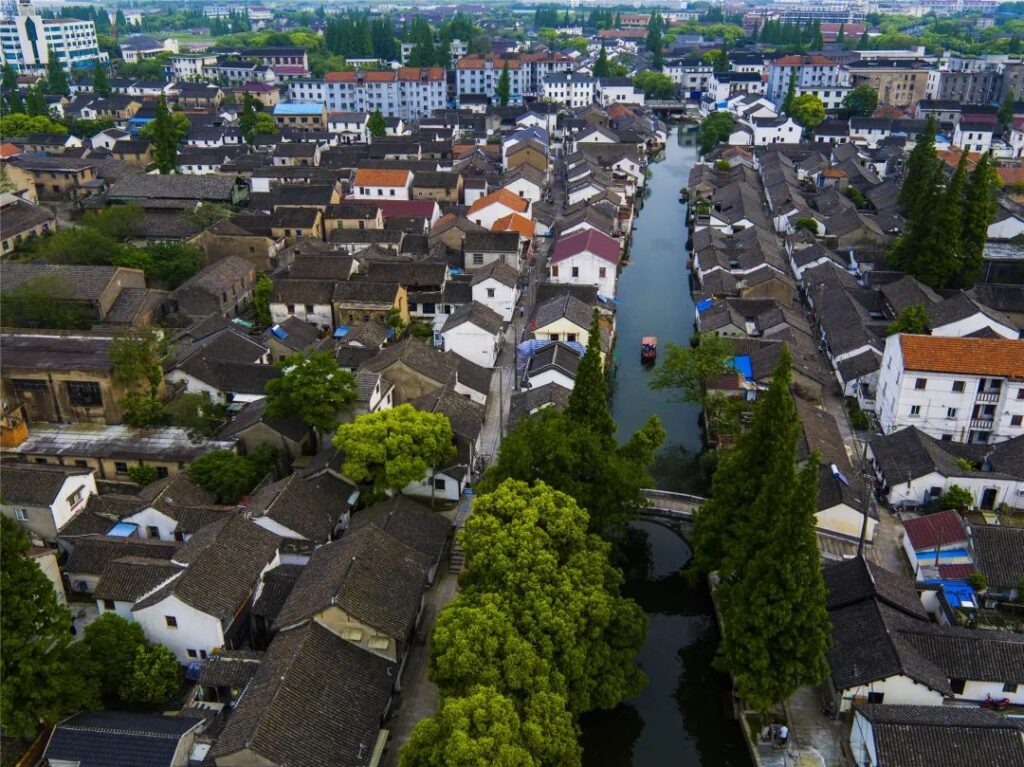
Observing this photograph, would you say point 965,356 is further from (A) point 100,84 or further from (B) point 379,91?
(A) point 100,84

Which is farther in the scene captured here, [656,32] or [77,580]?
[656,32]

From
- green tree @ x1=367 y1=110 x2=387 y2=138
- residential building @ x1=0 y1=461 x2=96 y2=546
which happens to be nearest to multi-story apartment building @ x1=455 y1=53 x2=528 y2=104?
green tree @ x1=367 y1=110 x2=387 y2=138

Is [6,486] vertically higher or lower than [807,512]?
lower

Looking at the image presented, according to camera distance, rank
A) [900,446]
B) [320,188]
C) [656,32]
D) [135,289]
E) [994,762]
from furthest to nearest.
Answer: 1. [656,32]
2. [320,188]
3. [135,289]
4. [900,446]
5. [994,762]

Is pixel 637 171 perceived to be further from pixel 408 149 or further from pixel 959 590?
pixel 959 590

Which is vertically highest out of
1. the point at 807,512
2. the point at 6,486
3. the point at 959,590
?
the point at 807,512

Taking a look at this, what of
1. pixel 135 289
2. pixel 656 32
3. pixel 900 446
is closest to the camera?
pixel 900 446

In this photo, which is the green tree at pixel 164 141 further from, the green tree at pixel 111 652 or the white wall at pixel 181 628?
the green tree at pixel 111 652

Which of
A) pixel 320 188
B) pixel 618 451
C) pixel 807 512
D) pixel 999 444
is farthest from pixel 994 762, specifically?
pixel 320 188

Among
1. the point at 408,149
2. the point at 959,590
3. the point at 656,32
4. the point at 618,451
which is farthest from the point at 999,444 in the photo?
the point at 656,32
